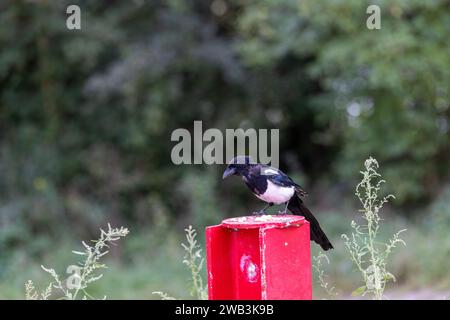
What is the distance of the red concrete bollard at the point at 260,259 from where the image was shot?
119 inches

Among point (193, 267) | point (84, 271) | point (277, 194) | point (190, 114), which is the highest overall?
point (190, 114)

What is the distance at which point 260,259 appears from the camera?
3.04m

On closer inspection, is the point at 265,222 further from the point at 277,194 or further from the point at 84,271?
the point at 277,194

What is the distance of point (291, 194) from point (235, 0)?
28.7 ft

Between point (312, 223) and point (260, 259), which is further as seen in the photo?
point (312, 223)

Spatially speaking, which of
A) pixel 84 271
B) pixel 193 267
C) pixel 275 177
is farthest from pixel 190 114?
pixel 84 271

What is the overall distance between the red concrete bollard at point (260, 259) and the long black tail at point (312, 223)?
0.63 meters

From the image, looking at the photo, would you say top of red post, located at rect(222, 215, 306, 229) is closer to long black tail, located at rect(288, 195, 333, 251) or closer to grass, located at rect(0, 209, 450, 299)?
long black tail, located at rect(288, 195, 333, 251)

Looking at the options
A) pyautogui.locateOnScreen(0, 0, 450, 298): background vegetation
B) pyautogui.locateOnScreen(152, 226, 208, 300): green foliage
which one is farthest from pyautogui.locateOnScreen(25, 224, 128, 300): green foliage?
pyautogui.locateOnScreen(0, 0, 450, 298): background vegetation

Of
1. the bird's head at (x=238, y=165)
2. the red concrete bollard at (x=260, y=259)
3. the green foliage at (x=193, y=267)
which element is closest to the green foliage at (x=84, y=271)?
the green foliage at (x=193, y=267)

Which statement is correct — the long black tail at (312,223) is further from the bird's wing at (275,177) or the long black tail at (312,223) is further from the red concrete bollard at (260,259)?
the red concrete bollard at (260,259)

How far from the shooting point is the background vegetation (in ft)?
34.9

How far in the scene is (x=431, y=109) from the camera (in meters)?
11.4

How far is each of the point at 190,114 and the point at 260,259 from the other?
10.3m
